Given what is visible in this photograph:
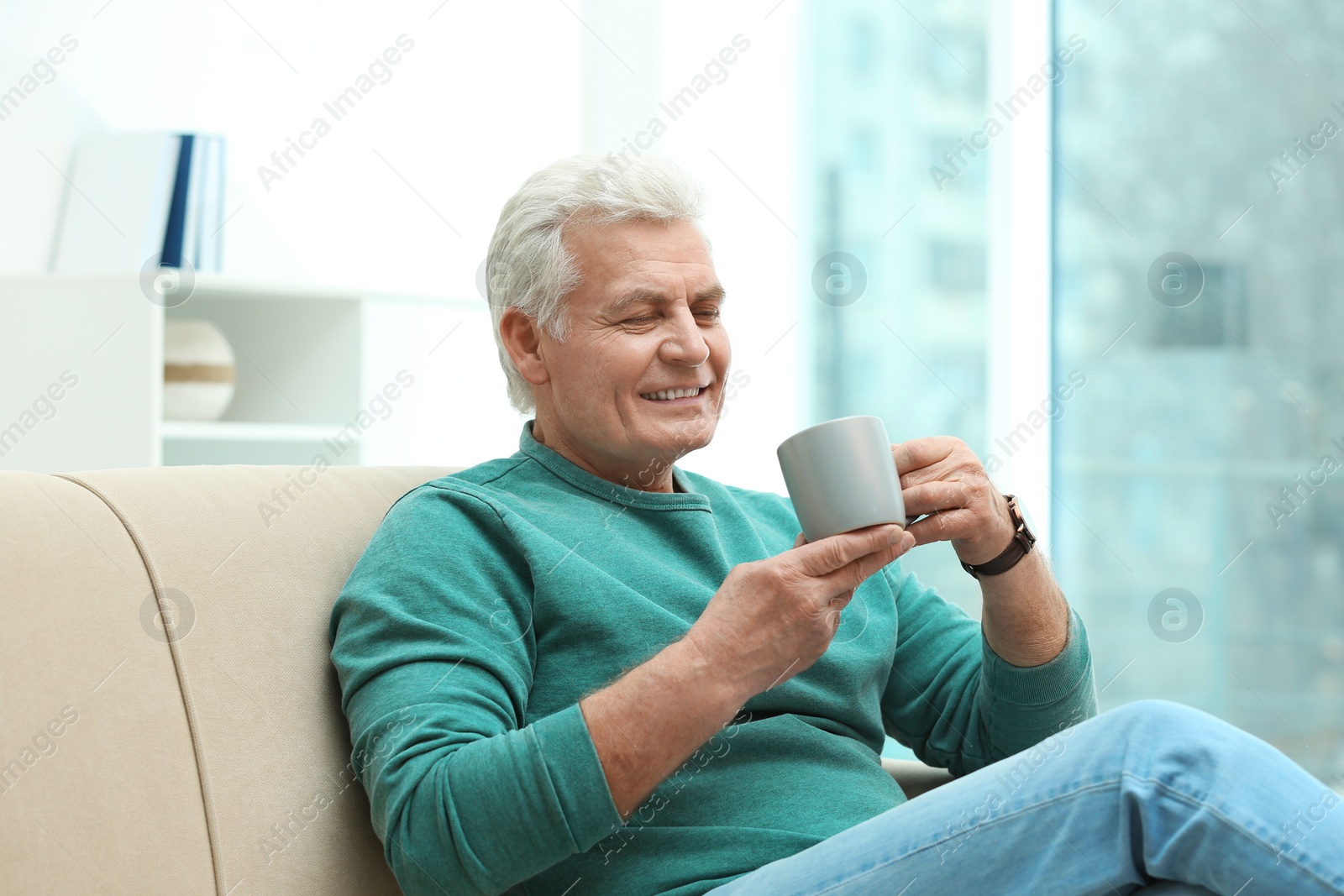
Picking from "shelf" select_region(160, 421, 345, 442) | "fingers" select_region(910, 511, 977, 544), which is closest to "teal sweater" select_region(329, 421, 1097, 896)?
"fingers" select_region(910, 511, 977, 544)

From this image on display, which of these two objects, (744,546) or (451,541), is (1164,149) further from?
(451,541)

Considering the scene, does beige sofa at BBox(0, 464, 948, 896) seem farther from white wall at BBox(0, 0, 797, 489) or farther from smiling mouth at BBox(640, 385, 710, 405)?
white wall at BBox(0, 0, 797, 489)

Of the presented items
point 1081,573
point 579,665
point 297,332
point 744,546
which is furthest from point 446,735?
point 1081,573

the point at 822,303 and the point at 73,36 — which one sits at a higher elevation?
the point at 73,36

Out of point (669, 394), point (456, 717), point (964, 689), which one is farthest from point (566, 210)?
point (964, 689)

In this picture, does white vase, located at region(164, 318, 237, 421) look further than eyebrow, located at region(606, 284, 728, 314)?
Yes

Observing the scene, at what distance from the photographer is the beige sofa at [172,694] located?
89 cm

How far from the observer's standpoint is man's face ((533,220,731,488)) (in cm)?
127

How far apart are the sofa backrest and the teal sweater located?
57 millimetres

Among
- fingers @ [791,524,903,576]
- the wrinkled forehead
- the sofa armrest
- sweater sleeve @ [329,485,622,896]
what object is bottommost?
the sofa armrest

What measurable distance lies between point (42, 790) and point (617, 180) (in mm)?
781

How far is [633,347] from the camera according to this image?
127cm

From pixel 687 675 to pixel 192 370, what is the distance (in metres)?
1.58

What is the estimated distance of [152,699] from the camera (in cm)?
97
